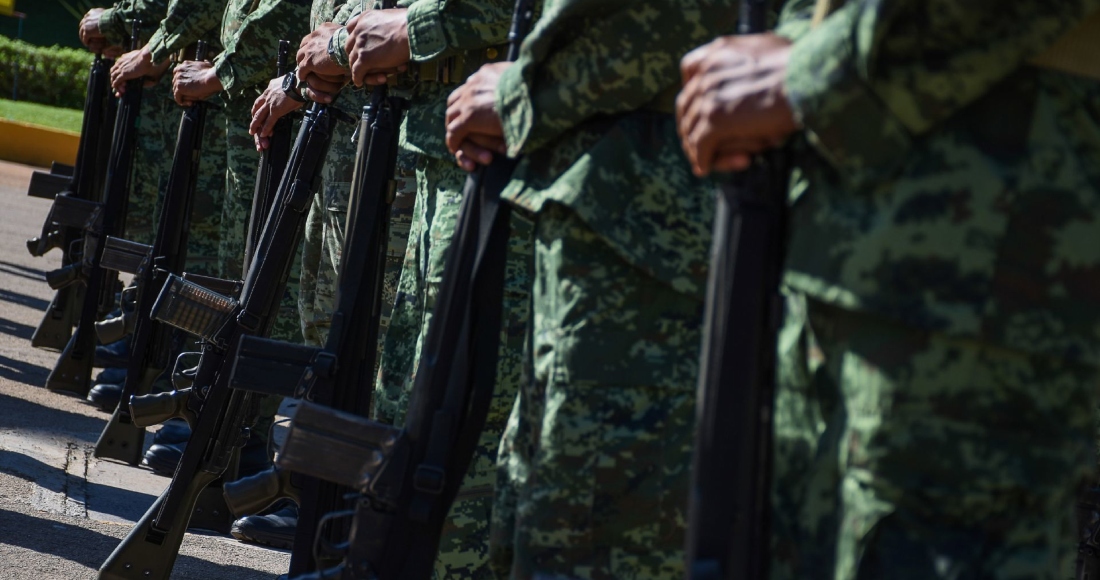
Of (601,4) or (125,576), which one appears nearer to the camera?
(601,4)

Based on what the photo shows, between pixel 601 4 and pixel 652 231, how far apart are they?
1.22 feet

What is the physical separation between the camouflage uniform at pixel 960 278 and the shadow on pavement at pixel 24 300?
768cm

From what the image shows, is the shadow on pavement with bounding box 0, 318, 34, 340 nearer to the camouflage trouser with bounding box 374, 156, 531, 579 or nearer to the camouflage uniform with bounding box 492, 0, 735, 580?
the camouflage trouser with bounding box 374, 156, 531, 579

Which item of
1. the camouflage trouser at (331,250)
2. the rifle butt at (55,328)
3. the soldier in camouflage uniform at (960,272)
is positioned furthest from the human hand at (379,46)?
the rifle butt at (55,328)

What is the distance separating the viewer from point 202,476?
3844 millimetres

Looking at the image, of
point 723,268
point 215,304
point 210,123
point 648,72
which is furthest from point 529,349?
point 210,123

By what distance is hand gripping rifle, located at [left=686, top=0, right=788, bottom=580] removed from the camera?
176 centimetres

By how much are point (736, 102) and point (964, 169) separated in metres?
0.28

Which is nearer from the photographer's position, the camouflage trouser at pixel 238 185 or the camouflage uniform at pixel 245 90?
the camouflage uniform at pixel 245 90

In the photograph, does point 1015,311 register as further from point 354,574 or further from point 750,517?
point 354,574

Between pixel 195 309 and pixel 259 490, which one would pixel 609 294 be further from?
pixel 195 309

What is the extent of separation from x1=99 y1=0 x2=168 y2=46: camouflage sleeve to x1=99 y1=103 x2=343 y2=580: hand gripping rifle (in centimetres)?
341

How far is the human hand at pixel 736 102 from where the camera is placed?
1.73 meters

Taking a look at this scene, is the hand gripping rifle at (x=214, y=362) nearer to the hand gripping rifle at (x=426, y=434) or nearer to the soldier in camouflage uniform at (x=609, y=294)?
the hand gripping rifle at (x=426, y=434)
